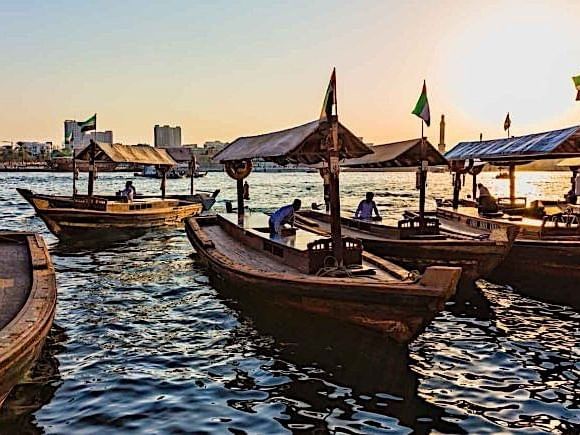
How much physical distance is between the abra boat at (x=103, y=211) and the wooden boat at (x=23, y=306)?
9.95 meters

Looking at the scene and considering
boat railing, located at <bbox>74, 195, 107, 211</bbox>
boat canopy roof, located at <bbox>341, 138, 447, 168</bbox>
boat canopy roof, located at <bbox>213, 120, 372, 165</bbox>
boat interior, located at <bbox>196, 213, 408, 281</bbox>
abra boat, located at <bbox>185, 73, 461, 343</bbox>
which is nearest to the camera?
abra boat, located at <bbox>185, 73, 461, 343</bbox>

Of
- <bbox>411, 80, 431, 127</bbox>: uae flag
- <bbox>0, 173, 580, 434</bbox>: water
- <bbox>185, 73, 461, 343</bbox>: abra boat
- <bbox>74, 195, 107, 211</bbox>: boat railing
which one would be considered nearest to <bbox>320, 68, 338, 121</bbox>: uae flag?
<bbox>185, 73, 461, 343</bbox>: abra boat

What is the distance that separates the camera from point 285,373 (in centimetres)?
1016

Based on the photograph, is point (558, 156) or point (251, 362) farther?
point (558, 156)

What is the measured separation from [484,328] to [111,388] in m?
7.70

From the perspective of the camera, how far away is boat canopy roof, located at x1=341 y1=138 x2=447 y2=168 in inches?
686

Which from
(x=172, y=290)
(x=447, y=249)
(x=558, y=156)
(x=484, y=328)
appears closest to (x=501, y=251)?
(x=447, y=249)

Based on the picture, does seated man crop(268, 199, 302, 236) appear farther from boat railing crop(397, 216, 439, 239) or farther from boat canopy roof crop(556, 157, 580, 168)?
boat canopy roof crop(556, 157, 580, 168)

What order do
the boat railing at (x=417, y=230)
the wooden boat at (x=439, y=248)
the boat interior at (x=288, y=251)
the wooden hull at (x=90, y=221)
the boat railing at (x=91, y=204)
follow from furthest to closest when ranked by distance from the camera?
the boat railing at (x=91, y=204) < the wooden hull at (x=90, y=221) < the boat railing at (x=417, y=230) < the wooden boat at (x=439, y=248) < the boat interior at (x=288, y=251)

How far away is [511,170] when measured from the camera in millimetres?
26281

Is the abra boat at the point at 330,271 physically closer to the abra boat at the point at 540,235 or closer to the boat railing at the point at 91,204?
the abra boat at the point at 540,235

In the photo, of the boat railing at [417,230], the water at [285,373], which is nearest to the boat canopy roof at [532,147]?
the boat railing at [417,230]

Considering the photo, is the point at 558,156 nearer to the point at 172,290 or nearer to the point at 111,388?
the point at 172,290

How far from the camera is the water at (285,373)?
27.9ft
